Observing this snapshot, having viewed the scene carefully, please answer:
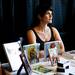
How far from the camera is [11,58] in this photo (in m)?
2.01

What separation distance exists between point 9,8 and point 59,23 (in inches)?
39.1

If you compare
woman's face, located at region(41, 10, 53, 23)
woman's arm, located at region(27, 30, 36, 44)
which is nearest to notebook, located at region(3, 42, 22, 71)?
woman's arm, located at region(27, 30, 36, 44)

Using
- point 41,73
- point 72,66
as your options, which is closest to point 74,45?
point 72,66

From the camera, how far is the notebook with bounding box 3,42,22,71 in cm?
200

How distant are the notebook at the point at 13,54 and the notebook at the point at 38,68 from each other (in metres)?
0.10

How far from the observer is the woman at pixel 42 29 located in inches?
113

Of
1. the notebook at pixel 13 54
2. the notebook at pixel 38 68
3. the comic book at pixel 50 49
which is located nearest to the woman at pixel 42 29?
the comic book at pixel 50 49

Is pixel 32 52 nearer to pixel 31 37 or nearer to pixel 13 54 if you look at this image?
pixel 13 54

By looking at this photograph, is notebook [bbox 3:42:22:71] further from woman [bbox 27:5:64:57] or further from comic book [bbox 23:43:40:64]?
woman [bbox 27:5:64:57]

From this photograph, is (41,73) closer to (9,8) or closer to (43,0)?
(9,8)

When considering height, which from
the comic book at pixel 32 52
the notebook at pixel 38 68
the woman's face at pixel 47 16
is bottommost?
the notebook at pixel 38 68

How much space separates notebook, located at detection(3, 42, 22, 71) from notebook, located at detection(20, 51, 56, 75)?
0.34 ft

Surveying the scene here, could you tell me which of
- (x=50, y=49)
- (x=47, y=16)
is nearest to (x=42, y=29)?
(x=47, y=16)

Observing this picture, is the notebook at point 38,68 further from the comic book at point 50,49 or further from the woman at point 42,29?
the woman at point 42,29
